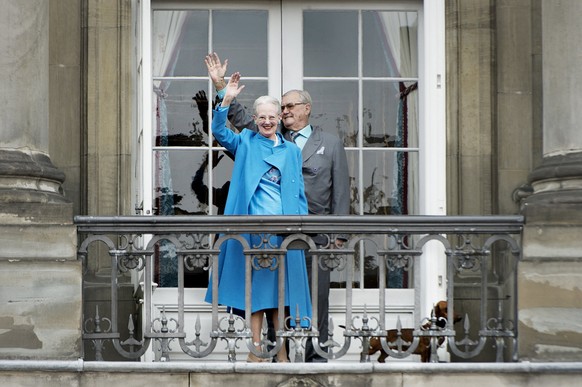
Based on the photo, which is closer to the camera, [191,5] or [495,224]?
[495,224]

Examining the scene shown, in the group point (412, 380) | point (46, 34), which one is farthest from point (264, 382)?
point (46, 34)

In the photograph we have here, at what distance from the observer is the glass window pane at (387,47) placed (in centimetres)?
1183

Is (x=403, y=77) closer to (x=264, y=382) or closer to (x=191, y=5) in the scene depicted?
(x=191, y=5)

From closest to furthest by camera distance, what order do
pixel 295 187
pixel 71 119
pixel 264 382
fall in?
pixel 264 382
pixel 295 187
pixel 71 119

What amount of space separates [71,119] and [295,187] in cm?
199

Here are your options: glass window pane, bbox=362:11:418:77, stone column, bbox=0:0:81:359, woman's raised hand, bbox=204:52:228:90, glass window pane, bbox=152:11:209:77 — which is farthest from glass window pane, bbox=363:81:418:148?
stone column, bbox=0:0:81:359

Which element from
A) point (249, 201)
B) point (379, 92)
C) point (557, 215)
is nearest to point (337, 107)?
point (379, 92)

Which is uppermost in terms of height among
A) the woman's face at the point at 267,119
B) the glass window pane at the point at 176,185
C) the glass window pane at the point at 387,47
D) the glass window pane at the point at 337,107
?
the glass window pane at the point at 387,47

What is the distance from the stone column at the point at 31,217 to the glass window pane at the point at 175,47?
157cm

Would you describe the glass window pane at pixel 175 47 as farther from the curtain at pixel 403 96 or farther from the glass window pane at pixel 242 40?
the curtain at pixel 403 96

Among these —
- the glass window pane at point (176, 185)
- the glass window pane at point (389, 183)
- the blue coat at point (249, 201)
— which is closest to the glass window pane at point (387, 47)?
the glass window pane at point (389, 183)

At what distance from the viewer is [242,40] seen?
11828 mm

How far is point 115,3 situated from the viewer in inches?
452

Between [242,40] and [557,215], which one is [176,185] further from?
[557,215]
